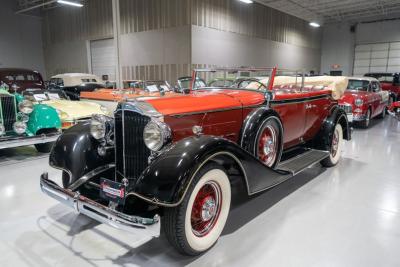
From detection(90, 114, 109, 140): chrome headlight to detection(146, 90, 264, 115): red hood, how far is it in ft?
1.78

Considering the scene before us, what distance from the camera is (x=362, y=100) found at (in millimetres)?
8117

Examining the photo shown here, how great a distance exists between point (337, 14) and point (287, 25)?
3.59 m

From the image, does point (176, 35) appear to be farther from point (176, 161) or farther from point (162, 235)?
point (176, 161)

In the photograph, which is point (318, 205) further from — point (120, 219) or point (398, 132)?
point (398, 132)

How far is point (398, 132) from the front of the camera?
8234 millimetres

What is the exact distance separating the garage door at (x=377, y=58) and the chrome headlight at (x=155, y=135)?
21.0m

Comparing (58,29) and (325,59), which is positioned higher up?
(58,29)

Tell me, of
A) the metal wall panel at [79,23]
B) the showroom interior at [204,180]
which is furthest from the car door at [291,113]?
the metal wall panel at [79,23]

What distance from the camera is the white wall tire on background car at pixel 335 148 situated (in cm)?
492

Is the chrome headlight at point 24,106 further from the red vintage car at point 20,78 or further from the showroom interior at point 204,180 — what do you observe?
the red vintage car at point 20,78

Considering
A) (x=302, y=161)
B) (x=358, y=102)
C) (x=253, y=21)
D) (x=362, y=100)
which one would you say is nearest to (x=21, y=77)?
(x=302, y=161)

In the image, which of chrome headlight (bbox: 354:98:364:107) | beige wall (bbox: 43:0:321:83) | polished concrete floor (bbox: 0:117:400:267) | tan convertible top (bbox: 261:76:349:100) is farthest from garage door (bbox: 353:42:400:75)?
polished concrete floor (bbox: 0:117:400:267)

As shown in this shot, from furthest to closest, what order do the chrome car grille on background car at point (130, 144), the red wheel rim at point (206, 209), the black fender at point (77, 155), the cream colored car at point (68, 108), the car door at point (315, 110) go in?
the cream colored car at point (68, 108) → the car door at point (315, 110) → the black fender at point (77, 155) → the chrome car grille on background car at point (130, 144) → the red wheel rim at point (206, 209)

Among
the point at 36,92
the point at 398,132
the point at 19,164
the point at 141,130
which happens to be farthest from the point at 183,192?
the point at 398,132
